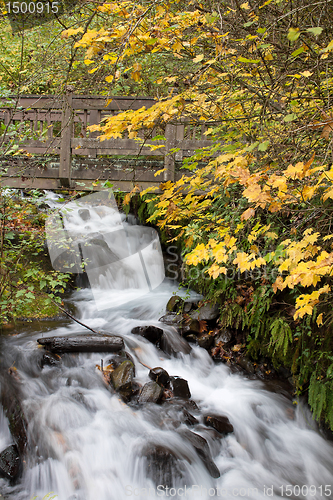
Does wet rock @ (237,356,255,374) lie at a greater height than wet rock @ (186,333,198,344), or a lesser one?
lesser

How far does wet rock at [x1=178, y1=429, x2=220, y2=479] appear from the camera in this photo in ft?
12.7

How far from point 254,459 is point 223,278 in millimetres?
2813

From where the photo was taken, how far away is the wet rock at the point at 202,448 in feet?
12.7

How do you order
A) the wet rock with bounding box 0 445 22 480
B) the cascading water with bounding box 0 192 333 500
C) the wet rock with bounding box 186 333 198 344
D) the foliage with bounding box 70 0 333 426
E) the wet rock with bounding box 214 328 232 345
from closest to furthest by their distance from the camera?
the foliage with bounding box 70 0 333 426 → the wet rock with bounding box 0 445 22 480 → the cascading water with bounding box 0 192 333 500 → the wet rock with bounding box 214 328 232 345 → the wet rock with bounding box 186 333 198 344

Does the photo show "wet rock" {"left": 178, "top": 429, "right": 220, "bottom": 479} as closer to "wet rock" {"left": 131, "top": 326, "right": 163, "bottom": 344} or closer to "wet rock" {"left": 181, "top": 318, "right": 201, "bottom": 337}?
"wet rock" {"left": 131, "top": 326, "right": 163, "bottom": 344}

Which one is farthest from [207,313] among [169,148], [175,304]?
[169,148]

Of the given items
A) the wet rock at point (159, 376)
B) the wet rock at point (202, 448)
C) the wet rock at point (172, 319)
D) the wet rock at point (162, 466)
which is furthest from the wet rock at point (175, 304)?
the wet rock at point (162, 466)

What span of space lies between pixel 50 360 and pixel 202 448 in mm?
2469

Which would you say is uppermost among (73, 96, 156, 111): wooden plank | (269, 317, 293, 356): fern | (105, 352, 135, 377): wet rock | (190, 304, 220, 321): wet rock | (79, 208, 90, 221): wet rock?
(73, 96, 156, 111): wooden plank

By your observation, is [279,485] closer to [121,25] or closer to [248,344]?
[248,344]

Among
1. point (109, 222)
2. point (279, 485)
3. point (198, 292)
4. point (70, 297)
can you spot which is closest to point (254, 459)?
point (279, 485)

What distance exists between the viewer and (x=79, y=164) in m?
6.02

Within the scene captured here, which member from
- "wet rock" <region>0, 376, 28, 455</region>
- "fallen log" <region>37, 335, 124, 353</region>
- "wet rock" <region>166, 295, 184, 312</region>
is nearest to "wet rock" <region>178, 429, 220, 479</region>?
"fallen log" <region>37, 335, 124, 353</region>

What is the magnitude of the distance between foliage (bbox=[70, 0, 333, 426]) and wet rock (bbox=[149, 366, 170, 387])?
1559 millimetres
